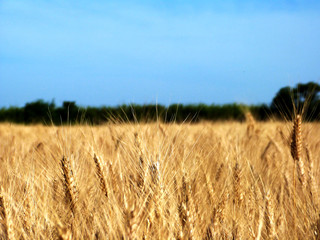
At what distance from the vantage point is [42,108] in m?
18.0

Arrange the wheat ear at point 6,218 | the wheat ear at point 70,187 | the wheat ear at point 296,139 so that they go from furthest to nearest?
1. the wheat ear at point 296,139
2. the wheat ear at point 70,187
3. the wheat ear at point 6,218

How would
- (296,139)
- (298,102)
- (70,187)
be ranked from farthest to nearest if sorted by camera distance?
(298,102) < (296,139) < (70,187)

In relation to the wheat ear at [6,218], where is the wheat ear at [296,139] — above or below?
above

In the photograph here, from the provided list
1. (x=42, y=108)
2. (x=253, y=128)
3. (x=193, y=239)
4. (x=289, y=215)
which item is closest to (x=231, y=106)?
(x=42, y=108)

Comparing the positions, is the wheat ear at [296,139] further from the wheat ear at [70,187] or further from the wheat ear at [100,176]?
the wheat ear at [70,187]

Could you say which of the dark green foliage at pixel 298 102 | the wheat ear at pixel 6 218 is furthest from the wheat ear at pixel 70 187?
the dark green foliage at pixel 298 102

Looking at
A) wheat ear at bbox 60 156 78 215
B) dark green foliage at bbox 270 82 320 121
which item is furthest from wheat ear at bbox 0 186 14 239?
dark green foliage at bbox 270 82 320 121

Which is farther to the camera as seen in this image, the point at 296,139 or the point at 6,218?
the point at 296,139

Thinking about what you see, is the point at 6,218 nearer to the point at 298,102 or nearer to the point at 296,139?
the point at 296,139

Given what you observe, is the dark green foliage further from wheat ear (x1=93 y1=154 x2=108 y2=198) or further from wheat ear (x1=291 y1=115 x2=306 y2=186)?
wheat ear (x1=93 y1=154 x2=108 y2=198)

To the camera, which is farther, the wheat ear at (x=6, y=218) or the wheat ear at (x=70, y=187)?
the wheat ear at (x=70, y=187)

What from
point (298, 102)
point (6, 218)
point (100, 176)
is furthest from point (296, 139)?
point (6, 218)

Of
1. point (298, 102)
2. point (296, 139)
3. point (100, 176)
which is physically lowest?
point (100, 176)

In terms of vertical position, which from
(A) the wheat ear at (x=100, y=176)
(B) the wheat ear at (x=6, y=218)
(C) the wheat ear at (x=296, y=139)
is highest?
(C) the wheat ear at (x=296, y=139)
